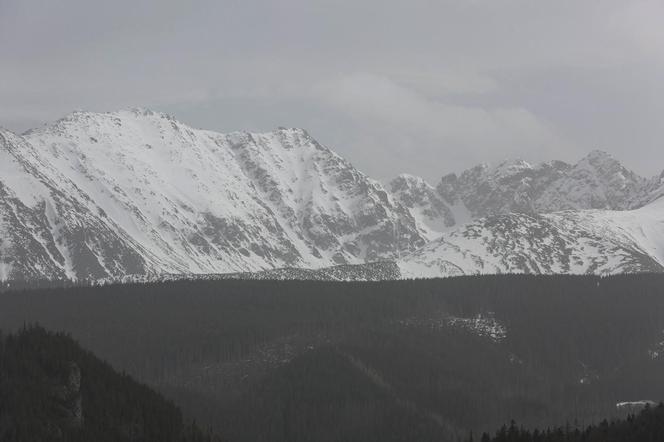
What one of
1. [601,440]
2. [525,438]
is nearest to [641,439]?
[601,440]

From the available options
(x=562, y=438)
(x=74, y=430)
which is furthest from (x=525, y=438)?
(x=74, y=430)

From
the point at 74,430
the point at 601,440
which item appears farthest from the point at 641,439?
the point at 74,430

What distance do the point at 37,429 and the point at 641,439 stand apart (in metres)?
91.1

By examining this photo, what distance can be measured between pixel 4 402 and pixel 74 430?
1181 centimetres

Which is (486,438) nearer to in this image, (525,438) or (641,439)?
(525,438)

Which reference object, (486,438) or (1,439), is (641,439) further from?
(1,439)

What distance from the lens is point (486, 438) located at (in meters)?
190

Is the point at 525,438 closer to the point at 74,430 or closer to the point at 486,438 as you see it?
the point at 486,438

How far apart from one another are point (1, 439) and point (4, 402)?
1262 centimetres

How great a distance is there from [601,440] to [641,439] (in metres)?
5.80

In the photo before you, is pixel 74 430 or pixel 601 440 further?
pixel 74 430

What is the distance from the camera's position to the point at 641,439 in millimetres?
185000

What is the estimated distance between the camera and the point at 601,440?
611 feet

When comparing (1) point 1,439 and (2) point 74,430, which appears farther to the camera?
(2) point 74,430
